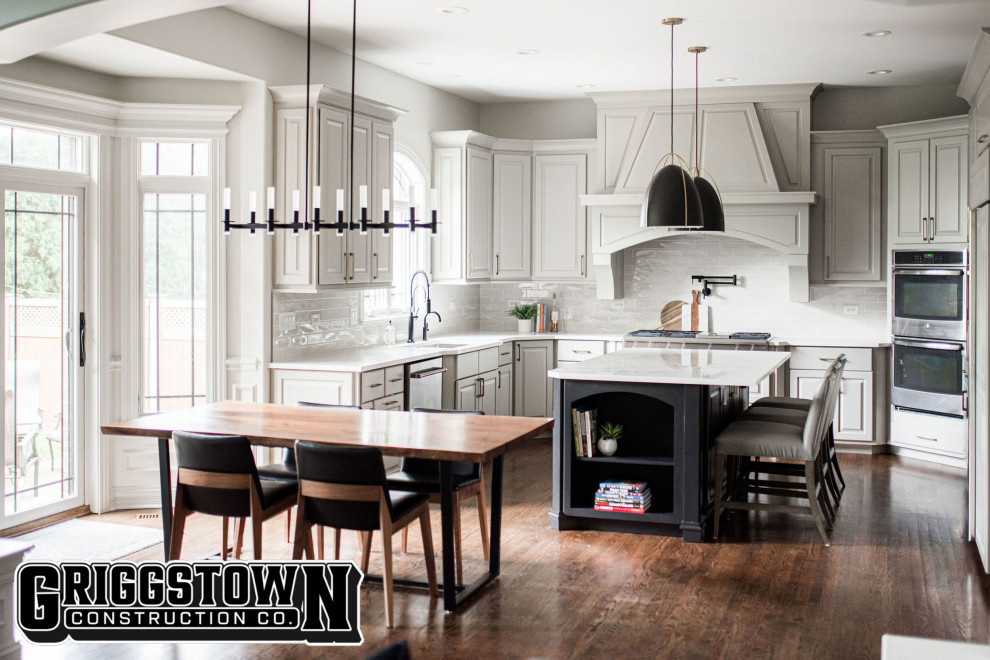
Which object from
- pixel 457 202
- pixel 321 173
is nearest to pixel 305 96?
pixel 321 173

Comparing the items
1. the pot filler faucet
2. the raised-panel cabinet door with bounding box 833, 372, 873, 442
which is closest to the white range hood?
the raised-panel cabinet door with bounding box 833, 372, 873, 442

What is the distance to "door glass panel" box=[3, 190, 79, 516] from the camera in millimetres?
5125

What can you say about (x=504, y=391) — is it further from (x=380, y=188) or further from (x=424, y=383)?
(x=380, y=188)

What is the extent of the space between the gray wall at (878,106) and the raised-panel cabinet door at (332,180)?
13.3 ft

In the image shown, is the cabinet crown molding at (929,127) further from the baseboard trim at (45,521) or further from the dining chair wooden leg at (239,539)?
the baseboard trim at (45,521)

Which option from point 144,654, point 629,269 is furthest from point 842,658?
point 629,269

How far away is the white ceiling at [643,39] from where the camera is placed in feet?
17.8

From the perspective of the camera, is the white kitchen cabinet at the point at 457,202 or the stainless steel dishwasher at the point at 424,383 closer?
the stainless steel dishwasher at the point at 424,383

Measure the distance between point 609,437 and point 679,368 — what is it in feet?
1.78

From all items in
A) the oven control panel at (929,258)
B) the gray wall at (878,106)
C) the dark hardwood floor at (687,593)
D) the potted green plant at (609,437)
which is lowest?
the dark hardwood floor at (687,593)

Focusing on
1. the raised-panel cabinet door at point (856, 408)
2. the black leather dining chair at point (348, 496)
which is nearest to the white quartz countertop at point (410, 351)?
the raised-panel cabinet door at point (856, 408)

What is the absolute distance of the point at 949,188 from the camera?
7.07 metres

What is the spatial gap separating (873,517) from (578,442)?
1.83 metres

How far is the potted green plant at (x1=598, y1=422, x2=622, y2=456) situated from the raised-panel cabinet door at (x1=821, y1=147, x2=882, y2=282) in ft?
11.0
